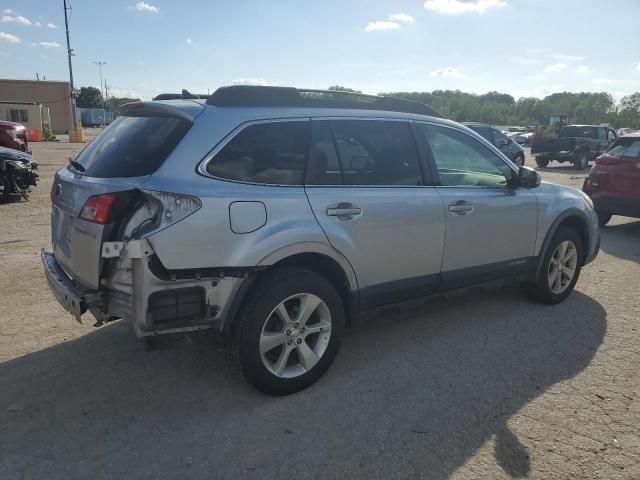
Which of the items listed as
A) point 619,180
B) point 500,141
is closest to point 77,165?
point 619,180

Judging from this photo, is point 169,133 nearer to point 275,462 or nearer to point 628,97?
point 275,462

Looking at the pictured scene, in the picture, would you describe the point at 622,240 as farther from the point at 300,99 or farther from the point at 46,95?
the point at 46,95

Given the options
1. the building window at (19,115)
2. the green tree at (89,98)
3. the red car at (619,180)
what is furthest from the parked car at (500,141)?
the green tree at (89,98)

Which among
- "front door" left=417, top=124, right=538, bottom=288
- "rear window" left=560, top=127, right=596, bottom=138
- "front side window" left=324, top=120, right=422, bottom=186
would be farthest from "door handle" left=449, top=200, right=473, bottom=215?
"rear window" left=560, top=127, right=596, bottom=138

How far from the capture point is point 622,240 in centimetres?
813

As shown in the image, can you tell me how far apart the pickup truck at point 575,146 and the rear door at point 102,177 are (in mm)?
21537

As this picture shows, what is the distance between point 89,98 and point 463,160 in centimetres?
10531

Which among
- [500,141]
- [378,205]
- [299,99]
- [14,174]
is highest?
[299,99]

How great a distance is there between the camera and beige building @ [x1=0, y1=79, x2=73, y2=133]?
5338 cm

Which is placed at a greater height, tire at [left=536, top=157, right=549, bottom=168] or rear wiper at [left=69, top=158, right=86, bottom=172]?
rear wiper at [left=69, top=158, right=86, bottom=172]

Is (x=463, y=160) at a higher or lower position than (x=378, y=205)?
higher

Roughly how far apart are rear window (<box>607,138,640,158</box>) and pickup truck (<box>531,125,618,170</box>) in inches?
534

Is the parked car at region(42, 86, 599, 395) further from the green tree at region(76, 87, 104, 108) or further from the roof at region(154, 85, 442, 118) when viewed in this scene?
the green tree at region(76, 87, 104, 108)

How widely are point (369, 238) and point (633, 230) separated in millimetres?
7636
